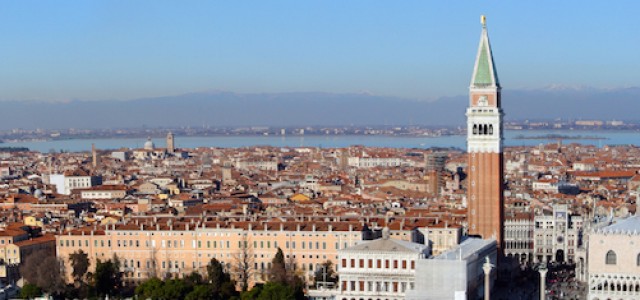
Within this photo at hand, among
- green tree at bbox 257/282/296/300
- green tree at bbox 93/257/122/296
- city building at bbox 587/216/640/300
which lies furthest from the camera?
green tree at bbox 93/257/122/296

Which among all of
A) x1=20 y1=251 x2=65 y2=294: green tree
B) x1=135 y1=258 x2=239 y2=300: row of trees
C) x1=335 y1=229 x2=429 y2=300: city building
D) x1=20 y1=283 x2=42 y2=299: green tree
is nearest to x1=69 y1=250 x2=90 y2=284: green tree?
x1=20 y1=251 x2=65 y2=294: green tree

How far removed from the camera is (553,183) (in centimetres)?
5738

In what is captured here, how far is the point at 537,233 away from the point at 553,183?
21.5 meters

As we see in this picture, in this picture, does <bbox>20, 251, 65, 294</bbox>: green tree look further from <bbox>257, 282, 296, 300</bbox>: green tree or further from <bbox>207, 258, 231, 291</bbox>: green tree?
<bbox>257, 282, 296, 300</bbox>: green tree

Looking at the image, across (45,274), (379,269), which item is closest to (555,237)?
(379,269)

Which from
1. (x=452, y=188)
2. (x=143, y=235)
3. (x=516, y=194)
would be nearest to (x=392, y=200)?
(x=516, y=194)

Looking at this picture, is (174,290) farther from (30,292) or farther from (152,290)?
(30,292)

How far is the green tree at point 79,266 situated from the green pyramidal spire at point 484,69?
12377 mm

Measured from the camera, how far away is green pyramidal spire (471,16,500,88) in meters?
29.5

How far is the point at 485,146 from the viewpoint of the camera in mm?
29547

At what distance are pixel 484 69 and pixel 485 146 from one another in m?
2.17

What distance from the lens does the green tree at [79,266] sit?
3048 centimetres

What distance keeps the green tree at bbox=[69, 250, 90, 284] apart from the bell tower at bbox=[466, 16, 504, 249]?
11.4m

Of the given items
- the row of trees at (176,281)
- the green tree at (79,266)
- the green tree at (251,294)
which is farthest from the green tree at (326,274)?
the green tree at (79,266)
